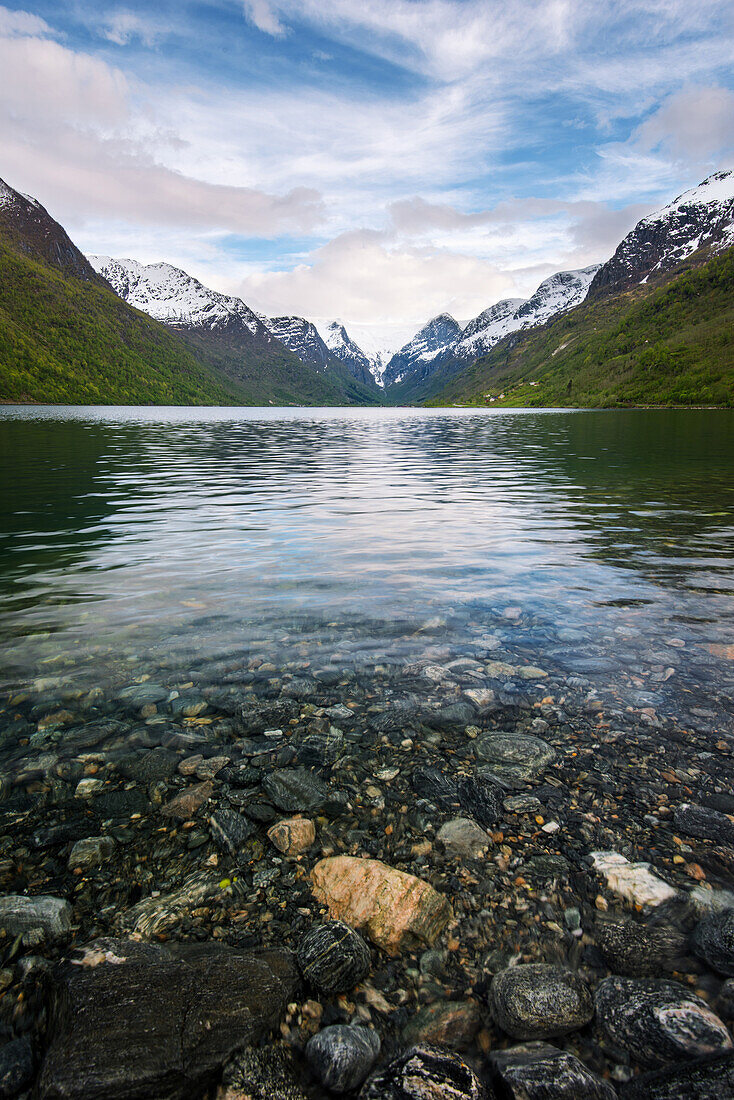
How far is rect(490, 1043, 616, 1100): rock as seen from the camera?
3146 millimetres

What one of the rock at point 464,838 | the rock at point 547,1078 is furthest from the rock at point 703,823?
the rock at point 547,1078

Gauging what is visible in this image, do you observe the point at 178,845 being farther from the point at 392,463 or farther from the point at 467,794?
the point at 392,463

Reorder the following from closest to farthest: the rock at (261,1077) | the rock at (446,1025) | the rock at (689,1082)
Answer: the rock at (689,1082) < the rock at (261,1077) < the rock at (446,1025)

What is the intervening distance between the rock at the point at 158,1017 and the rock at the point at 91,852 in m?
1.29

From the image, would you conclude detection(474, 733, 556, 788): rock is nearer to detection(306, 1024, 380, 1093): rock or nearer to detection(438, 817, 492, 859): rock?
detection(438, 817, 492, 859): rock

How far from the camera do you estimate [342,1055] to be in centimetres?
341

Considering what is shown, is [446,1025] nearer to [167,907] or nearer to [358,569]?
[167,907]

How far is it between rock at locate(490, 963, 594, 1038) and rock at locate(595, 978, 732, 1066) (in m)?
0.14

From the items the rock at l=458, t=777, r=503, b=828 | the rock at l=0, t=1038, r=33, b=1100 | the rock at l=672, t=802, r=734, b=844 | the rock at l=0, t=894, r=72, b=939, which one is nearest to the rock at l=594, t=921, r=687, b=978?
the rock at l=672, t=802, r=734, b=844

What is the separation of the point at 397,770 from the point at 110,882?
324cm

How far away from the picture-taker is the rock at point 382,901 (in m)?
4.39

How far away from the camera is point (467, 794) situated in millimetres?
6113

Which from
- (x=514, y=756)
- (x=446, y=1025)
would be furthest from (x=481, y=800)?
(x=446, y=1025)

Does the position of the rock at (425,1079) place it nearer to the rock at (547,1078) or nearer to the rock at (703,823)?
the rock at (547,1078)
